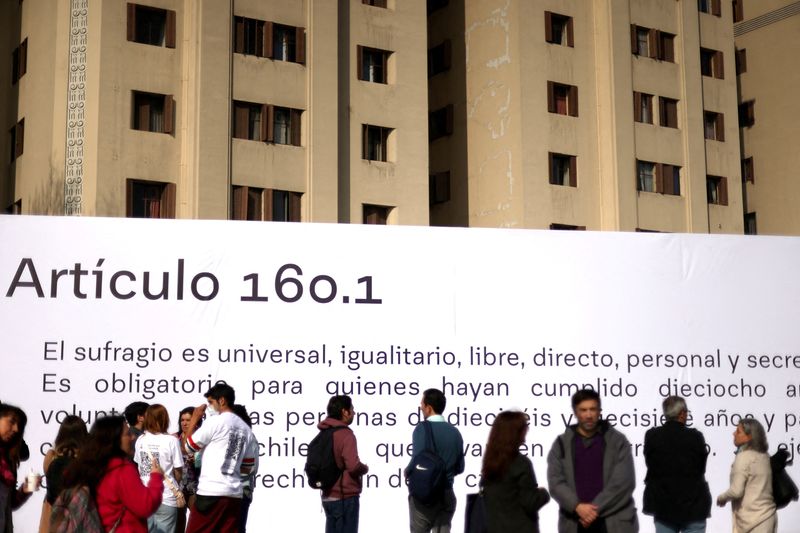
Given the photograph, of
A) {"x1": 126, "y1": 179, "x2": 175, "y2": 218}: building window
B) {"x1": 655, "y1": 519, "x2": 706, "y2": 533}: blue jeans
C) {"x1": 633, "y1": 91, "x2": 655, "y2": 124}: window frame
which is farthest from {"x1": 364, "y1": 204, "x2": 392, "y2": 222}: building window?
{"x1": 655, "y1": 519, "x2": 706, "y2": 533}: blue jeans

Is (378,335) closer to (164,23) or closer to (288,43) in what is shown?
(164,23)

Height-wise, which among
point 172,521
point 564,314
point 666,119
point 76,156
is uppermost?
point 666,119

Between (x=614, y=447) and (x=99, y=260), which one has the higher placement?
(x=99, y=260)

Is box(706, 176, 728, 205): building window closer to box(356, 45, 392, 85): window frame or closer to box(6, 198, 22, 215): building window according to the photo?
box(356, 45, 392, 85): window frame

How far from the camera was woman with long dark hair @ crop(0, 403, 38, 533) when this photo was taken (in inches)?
275

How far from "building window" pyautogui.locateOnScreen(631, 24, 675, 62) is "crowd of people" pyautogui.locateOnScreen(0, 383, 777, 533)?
26976mm

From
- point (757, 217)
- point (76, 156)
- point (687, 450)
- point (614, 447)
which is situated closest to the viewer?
point (614, 447)

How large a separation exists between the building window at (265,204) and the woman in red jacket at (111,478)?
21667 mm

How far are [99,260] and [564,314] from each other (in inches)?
197

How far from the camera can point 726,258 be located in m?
13.0

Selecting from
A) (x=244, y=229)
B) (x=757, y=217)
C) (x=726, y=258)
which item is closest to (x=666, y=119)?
(x=757, y=217)

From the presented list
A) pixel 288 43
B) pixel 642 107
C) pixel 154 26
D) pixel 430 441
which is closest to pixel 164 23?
pixel 154 26

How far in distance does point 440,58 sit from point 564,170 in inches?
222

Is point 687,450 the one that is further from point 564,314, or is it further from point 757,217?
point 757,217
